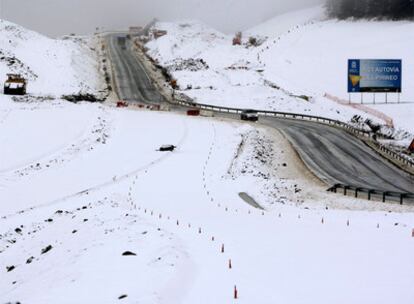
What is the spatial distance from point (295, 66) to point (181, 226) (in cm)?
7682

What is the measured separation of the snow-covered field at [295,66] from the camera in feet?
253

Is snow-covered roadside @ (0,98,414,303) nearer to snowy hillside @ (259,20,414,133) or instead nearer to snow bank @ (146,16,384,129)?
snow bank @ (146,16,384,129)

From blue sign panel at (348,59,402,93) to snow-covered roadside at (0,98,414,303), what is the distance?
31.8 metres

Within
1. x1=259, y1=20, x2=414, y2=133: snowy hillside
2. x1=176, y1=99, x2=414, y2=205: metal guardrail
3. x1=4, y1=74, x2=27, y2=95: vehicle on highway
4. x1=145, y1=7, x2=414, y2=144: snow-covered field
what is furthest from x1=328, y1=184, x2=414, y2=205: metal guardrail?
x1=4, y1=74, x2=27, y2=95: vehicle on highway

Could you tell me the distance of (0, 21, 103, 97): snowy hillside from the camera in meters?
82.6

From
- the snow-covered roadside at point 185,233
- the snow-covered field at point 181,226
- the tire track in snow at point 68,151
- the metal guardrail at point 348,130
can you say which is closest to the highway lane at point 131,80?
the metal guardrail at point 348,130

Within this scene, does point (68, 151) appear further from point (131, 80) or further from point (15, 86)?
point (131, 80)

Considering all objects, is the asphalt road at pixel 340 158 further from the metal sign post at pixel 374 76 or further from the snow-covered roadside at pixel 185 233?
the metal sign post at pixel 374 76

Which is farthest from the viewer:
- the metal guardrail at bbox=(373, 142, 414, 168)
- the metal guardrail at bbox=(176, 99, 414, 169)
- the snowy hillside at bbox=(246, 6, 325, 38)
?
the snowy hillside at bbox=(246, 6, 325, 38)

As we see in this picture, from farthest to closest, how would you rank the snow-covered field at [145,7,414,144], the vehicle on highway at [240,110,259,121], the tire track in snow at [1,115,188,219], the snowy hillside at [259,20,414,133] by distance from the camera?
the snowy hillside at [259,20,414,133] → the snow-covered field at [145,7,414,144] → the vehicle on highway at [240,110,259,121] → the tire track in snow at [1,115,188,219]

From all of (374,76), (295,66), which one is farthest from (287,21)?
(374,76)

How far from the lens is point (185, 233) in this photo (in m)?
23.3

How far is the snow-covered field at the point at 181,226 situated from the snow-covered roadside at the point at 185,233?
0.07 metres

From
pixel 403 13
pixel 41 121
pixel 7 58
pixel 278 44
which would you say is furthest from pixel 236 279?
pixel 403 13
